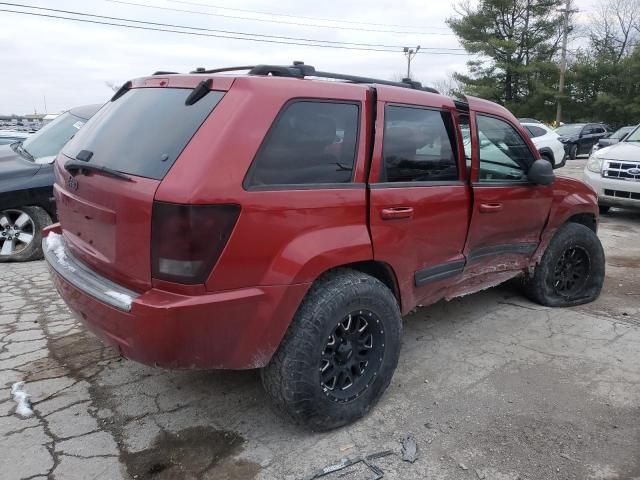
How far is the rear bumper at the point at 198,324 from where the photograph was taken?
227 centimetres

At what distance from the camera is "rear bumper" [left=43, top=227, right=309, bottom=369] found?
227 centimetres

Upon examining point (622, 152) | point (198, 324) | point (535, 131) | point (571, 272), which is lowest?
point (571, 272)

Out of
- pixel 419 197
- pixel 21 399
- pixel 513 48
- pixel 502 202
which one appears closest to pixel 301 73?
pixel 419 197

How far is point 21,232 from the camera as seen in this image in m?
5.89

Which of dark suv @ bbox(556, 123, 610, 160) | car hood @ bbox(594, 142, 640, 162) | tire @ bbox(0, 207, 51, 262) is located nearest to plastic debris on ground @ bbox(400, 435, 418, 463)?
tire @ bbox(0, 207, 51, 262)

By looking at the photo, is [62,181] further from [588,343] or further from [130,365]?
[588,343]

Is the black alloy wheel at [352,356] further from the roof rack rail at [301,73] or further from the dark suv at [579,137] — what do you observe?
the dark suv at [579,137]

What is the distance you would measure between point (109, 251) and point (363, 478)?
1580mm

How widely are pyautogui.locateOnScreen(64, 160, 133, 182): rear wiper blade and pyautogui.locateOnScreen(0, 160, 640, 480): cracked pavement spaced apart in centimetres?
131

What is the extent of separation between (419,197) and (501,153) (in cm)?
118

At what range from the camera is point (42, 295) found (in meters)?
4.79

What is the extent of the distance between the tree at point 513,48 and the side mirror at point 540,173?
3487cm

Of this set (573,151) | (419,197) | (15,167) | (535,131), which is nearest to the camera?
(419,197)

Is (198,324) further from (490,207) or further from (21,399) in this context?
(490,207)
